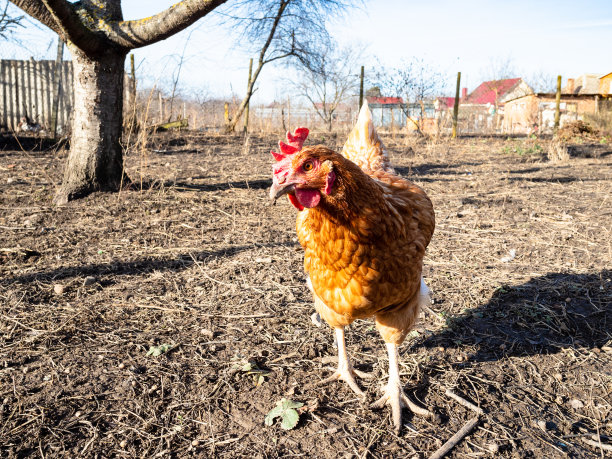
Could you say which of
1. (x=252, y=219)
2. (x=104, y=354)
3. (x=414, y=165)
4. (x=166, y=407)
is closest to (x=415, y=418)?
(x=166, y=407)

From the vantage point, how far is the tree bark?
481cm

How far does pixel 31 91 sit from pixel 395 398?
13.9 m

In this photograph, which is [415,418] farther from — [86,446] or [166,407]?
[86,446]

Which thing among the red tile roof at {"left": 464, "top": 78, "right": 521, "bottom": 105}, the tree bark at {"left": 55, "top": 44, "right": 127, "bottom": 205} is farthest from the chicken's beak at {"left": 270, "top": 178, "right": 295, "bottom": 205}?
the red tile roof at {"left": 464, "top": 78, "right": 521, "bottom": 105}

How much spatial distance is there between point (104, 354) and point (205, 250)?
1.66 metres

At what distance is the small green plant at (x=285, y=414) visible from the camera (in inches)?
76.8

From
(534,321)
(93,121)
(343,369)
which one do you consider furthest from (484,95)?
(343,369)

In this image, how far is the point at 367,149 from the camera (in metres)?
3.05

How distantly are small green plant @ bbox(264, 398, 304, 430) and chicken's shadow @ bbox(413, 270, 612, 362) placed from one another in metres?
0.98

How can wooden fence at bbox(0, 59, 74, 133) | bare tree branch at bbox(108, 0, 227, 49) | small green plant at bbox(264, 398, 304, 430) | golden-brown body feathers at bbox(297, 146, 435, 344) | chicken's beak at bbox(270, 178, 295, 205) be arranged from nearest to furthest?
chicken's beak at bbox(270, 178, 295, 205) → golden-brown body feathers at bbox(297, 146, 435, 344) → small green plant at bbox(264, 398, 304, 430) → bare tree branch at bbox(108, 0, 227, 49) → wooden fence at bbox(0, 59, 74, 133)

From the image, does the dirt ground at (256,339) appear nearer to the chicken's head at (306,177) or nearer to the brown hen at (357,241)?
the brown hen at (357,241)

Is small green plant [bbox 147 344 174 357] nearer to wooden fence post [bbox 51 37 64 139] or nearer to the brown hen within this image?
the brown hen

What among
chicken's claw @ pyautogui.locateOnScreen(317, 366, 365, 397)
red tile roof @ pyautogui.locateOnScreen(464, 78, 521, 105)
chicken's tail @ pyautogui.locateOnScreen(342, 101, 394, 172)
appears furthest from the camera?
red tile roof @ pyautogui.locateOnScreen(464, 78, 521, 105)

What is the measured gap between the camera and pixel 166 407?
2.06 m
